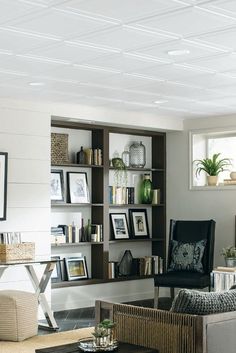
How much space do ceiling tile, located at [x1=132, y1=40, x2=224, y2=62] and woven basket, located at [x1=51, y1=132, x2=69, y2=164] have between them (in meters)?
3.24

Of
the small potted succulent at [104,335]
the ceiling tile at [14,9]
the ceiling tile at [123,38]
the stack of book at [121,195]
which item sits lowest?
the small potted succulent at [104,335]

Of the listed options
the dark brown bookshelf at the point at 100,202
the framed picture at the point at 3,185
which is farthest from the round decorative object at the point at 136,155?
the framed picture at the point at 3,185

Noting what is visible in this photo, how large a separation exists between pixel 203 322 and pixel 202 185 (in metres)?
5.44

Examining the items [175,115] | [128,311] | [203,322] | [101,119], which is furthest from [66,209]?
[203,322]

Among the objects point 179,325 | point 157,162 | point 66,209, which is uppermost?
point 157,162

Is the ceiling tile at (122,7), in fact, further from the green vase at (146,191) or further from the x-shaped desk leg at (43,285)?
the green vase at (146,191)

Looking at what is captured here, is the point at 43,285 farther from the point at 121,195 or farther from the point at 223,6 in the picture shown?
the point at 223,6

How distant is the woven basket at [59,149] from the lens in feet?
28.5

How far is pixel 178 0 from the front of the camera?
13.5 feet

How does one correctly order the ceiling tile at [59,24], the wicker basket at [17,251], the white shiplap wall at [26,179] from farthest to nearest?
the white shiplap wall at [26,179] < the wicker basket at [17,251] < the ceiling tile at [59,24]

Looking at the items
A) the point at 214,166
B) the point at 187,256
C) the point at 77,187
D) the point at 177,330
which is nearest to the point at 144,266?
the point at 187,256

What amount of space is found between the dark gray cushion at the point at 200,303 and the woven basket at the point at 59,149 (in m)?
4.41

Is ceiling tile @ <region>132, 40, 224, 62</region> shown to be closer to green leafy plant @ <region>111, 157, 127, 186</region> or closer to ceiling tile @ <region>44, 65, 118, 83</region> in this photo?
ceiling tile @ <region>44, 65, 118, 83</region>

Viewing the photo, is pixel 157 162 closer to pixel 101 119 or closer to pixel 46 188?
pixel 101 119
